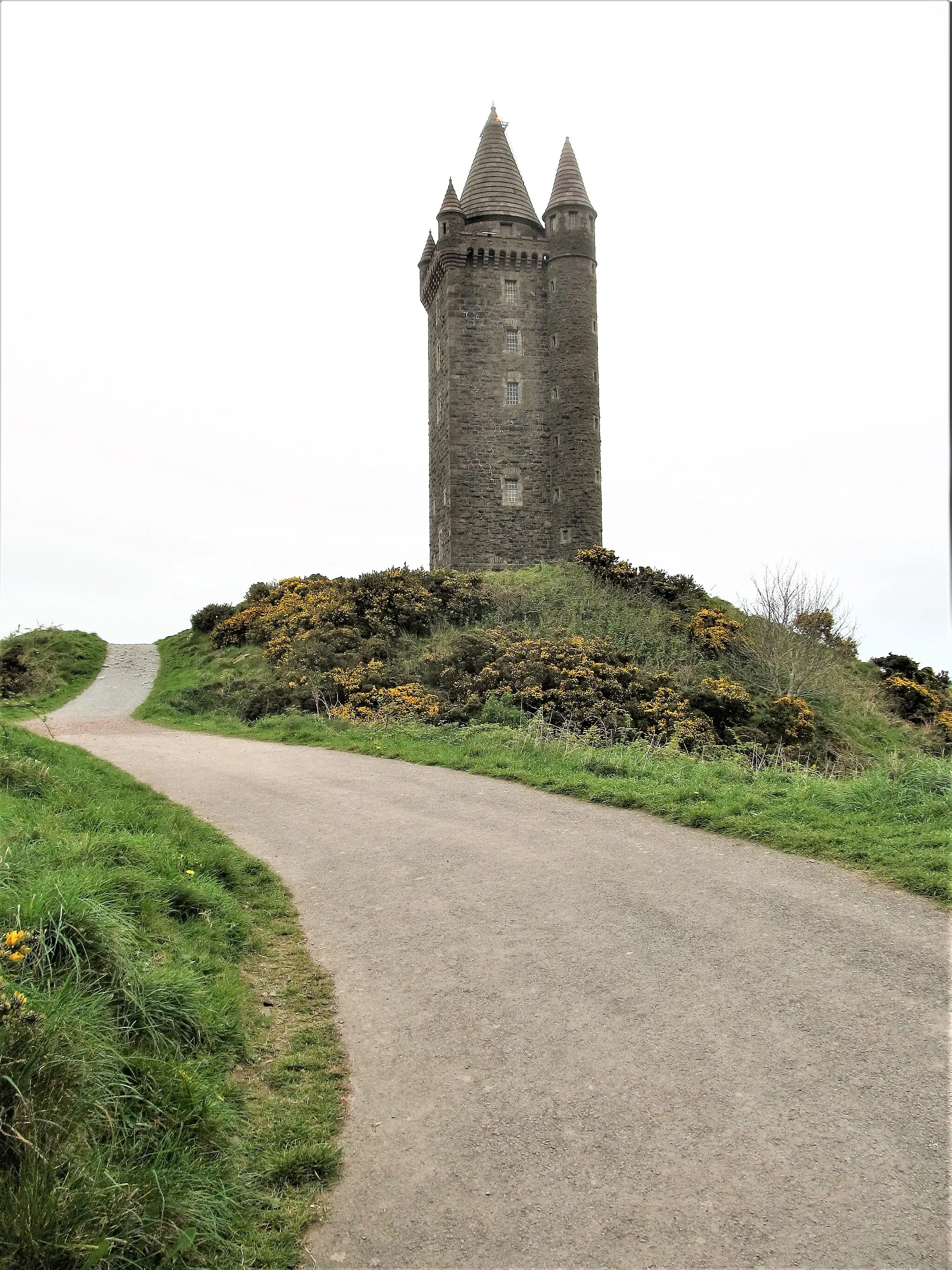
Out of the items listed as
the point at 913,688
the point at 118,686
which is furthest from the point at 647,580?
→ the point at 118,686

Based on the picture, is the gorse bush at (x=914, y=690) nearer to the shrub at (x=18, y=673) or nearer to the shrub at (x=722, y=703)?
the shrub at (x=722, y=703)

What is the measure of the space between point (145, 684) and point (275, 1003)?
24.2 m

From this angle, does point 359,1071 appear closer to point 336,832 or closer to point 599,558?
point 336,832

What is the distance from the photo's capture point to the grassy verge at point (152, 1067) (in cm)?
328

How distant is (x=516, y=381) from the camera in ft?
135

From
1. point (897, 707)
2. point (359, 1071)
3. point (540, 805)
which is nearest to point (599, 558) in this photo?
point (897, 707)

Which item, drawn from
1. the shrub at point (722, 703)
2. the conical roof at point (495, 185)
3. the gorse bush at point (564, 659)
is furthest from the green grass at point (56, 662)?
the conical roof at point (495, 185)

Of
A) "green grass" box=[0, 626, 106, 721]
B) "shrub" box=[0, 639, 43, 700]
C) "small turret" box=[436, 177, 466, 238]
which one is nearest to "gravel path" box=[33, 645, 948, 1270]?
"green grass" box=[0, 626, 106, 721]

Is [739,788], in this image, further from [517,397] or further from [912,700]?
[517,397]

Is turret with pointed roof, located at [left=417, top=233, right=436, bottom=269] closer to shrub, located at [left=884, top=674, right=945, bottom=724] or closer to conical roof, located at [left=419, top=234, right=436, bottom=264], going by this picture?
conical roof, located at [left=419, top=234, right=436, bottom=264]

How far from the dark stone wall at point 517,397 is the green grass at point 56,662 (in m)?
15.6

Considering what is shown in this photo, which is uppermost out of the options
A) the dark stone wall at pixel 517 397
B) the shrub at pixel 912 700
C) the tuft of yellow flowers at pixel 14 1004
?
the dark stone wall at pixel 517 397

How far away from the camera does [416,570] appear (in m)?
27.8

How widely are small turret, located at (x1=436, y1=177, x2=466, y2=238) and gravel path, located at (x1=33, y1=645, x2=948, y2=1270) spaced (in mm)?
39067
